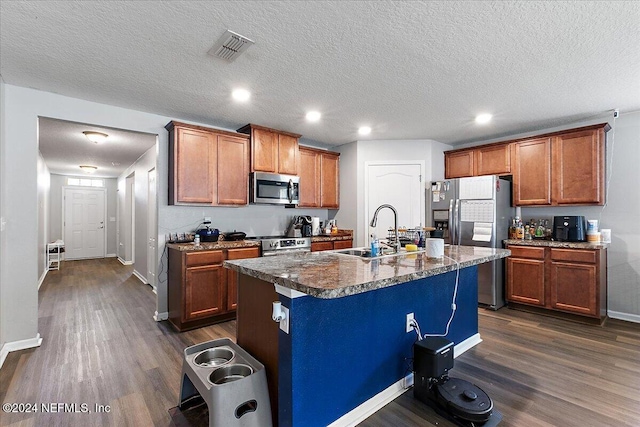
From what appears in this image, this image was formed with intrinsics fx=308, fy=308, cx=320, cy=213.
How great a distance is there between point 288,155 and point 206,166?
1.19m

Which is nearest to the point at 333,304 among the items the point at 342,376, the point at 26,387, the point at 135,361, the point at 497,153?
the point at 342,376

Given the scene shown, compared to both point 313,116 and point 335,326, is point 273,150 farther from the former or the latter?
point 335,326

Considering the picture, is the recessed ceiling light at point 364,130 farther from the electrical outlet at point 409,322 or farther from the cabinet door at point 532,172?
the electrical outlet at point 409,322

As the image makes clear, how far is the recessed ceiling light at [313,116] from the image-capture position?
366 centimetres

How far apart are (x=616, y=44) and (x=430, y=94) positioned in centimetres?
134

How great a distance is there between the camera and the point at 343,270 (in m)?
1.76

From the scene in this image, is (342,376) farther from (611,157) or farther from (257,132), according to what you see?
(611,157)

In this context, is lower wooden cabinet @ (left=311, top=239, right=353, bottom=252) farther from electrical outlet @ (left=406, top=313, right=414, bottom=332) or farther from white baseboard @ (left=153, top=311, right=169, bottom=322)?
electrical outlet @ (left=406, top=313, right=414, bottom=332)

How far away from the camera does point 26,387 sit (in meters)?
2.19

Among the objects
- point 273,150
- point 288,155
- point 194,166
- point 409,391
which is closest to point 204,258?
point 194,166

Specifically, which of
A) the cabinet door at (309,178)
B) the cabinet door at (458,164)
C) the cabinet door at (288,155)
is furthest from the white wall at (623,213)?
the cabinet door at (288,155)

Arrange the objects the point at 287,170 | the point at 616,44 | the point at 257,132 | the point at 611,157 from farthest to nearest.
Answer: the point at 287,170
the point at 257,132
the point at 611,157
the point at 616,44

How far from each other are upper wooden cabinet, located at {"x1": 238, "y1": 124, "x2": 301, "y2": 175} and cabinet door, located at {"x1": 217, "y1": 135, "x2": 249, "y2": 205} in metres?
0.13

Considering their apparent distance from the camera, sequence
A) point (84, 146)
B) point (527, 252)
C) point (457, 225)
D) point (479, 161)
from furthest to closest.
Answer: point (84, 146) < point (479, 161) < point (457, 225) < point (527, 252)
